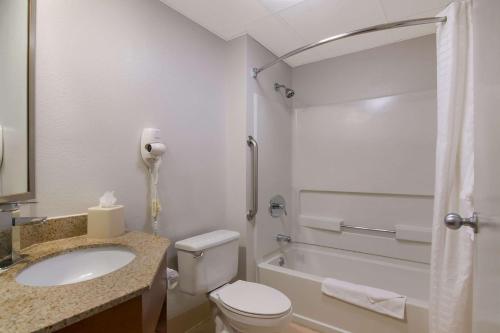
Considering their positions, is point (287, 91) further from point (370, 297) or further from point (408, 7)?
point (370, 297)

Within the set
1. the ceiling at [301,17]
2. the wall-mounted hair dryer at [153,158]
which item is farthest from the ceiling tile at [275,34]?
the wall-mounted hair dryer at [153,158]

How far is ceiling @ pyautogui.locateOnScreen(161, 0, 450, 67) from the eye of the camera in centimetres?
166

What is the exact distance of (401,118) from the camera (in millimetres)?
2141

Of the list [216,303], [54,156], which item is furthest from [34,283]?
[216,303]

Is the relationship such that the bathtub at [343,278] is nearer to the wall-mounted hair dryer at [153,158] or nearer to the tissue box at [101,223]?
the wall-mounted hair dryer at [153,158]

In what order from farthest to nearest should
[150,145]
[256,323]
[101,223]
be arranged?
[150,145]
[256,323]
[101,223]

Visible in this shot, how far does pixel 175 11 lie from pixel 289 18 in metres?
0.82

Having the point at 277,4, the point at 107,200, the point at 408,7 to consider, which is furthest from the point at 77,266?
the point at 408,7

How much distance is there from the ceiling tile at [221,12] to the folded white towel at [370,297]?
2.00 metres

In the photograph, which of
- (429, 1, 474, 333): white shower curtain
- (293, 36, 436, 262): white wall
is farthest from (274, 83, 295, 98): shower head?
(429, 1, 474, 333): white shower curtain

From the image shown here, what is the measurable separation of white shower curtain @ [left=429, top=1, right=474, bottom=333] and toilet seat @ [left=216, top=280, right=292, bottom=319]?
2.76 ft

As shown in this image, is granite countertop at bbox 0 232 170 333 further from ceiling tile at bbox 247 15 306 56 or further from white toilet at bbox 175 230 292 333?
ceiling tile at bbox 247 15 306 56

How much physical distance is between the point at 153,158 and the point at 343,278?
1.98 metres

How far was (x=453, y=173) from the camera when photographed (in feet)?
4.44
